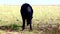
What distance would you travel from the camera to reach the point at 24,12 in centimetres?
1190

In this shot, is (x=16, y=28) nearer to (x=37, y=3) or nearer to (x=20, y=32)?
(x=20, y=32)

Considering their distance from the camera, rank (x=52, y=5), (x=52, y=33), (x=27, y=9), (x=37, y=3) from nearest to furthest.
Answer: (x=52, y=33), (x=27, y=9), (x=52, y=5), (x=37, y=3)

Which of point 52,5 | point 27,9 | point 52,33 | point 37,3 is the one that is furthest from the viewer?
point 37,3

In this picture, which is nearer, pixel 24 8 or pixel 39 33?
pixel 39 33

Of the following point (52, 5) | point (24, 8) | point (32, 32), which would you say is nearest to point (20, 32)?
point (32, 32)

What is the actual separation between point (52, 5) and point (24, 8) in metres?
15.5

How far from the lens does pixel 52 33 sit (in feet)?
35.3

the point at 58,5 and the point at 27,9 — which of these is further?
the point at 58,5

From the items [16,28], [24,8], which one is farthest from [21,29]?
[24,8]

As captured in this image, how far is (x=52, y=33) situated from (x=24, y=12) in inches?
75.2

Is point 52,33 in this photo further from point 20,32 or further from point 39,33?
point 20,32

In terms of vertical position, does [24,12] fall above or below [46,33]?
→ above

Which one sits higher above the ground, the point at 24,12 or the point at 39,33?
the point at 24,12

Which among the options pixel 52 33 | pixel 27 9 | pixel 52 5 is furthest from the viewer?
pixel 52 5
